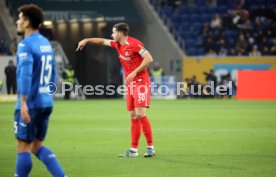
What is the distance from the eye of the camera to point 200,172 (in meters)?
10.2

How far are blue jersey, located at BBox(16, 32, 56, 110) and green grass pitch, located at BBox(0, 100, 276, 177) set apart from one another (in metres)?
2.00

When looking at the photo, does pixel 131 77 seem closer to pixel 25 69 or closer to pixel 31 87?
pixel 31 87

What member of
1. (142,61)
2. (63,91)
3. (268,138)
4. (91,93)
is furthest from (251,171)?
(91,93)

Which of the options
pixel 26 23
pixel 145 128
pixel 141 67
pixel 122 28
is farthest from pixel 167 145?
pixel 26 23

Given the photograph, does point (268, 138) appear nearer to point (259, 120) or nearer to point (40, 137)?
point (259, 120)

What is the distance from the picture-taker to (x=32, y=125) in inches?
317

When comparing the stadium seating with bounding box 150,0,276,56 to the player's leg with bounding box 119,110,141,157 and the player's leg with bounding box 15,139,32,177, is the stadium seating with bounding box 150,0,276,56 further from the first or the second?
the player's leg with bounding box 15,139,32,177

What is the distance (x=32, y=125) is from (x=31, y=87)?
0.41m

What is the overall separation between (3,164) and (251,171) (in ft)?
11.7

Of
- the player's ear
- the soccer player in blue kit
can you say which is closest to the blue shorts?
the soccer player in blue kit

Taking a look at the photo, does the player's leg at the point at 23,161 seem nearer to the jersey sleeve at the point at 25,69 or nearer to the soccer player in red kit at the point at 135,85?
the jersey sleeve at the point at 25,69

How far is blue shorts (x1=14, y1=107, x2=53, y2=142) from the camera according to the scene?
26.3ft

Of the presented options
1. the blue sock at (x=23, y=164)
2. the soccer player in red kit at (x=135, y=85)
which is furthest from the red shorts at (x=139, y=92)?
the blue sock at (x=23, y=164)

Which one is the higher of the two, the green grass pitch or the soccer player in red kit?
the soccer player in red kit
